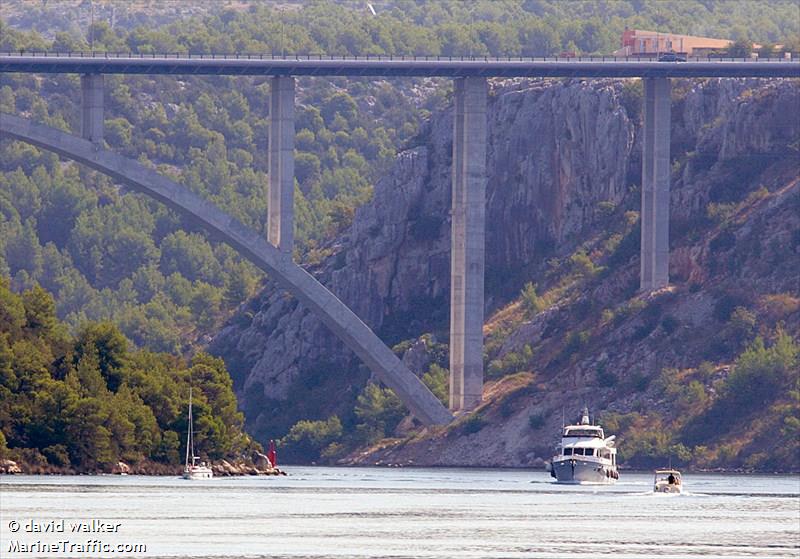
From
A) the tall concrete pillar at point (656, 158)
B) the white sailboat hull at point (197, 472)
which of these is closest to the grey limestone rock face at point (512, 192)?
the tall concrete pillar at point (656, 158)

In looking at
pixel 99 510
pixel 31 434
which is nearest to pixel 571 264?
pixel 31 434

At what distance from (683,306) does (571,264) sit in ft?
49.6

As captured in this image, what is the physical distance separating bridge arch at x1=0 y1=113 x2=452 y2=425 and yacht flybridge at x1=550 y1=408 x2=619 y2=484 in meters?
21.6

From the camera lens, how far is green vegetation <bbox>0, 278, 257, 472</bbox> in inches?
4407

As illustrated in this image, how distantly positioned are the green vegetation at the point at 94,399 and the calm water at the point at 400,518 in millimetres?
3098

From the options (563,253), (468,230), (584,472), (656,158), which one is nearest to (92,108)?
(468,230)

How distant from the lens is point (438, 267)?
596 ft

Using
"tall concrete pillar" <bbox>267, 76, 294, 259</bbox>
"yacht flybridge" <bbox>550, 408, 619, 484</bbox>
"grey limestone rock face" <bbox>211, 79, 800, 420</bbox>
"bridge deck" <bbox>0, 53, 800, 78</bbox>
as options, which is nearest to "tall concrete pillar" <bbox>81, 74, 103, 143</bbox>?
"bridge deck" <bbox>0, 53, 800, 78</bbox>

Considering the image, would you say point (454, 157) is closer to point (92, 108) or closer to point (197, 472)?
point (92, 108)

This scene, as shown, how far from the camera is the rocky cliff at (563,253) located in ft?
520

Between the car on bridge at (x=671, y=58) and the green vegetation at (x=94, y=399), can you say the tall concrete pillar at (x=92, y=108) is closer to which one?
the green vegetation at (x=94, y=399)

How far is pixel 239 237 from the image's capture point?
13938 centimetres

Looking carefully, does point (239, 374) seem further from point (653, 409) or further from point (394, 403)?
point (653, 409)

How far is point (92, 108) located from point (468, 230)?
2388 cm
